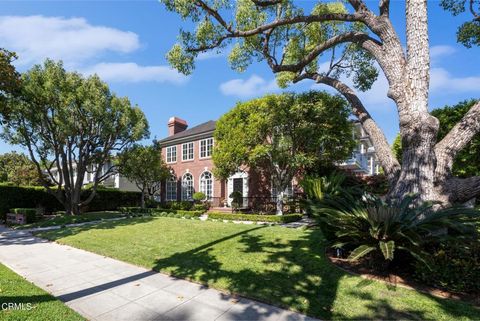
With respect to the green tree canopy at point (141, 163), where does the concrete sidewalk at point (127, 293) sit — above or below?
below

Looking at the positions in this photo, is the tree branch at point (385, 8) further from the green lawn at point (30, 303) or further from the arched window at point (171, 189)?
the arched window at point (171, 189)

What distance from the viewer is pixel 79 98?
1636cm

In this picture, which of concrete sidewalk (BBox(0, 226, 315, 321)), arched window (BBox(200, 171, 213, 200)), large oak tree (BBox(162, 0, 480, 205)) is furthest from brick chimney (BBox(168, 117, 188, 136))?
concrete sidewalk (BBox(0, 226, 315, 321))

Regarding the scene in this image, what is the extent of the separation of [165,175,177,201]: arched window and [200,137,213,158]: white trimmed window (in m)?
4.74

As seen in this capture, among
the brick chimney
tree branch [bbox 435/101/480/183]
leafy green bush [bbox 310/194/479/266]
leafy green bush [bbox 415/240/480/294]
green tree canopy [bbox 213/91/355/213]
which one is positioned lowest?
leafy green bush [bbox 415/240/480/294]

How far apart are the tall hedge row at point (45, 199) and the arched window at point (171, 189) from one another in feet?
9.83

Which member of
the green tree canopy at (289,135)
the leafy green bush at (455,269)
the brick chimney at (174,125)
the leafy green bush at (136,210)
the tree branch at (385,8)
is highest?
the brick chimney at (174,125)

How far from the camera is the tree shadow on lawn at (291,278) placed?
397 cm

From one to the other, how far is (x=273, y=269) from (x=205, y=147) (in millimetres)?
20509

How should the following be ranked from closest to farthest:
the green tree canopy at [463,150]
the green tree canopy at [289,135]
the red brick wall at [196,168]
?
the green tree canopy at [463,150]
the green tree canopy at [289,135]
the red brick wall at [196,168]

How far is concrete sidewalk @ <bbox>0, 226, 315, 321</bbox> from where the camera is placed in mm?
3971

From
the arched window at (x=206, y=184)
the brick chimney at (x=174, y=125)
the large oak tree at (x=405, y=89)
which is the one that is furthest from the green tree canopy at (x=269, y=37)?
the brick chimney at (x=174, y=125)

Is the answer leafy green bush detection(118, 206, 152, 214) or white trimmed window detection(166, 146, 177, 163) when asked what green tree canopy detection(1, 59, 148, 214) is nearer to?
leafy green bush detection(118, 206, 152, 214)

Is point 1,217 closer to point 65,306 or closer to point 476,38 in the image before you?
point 65,306
